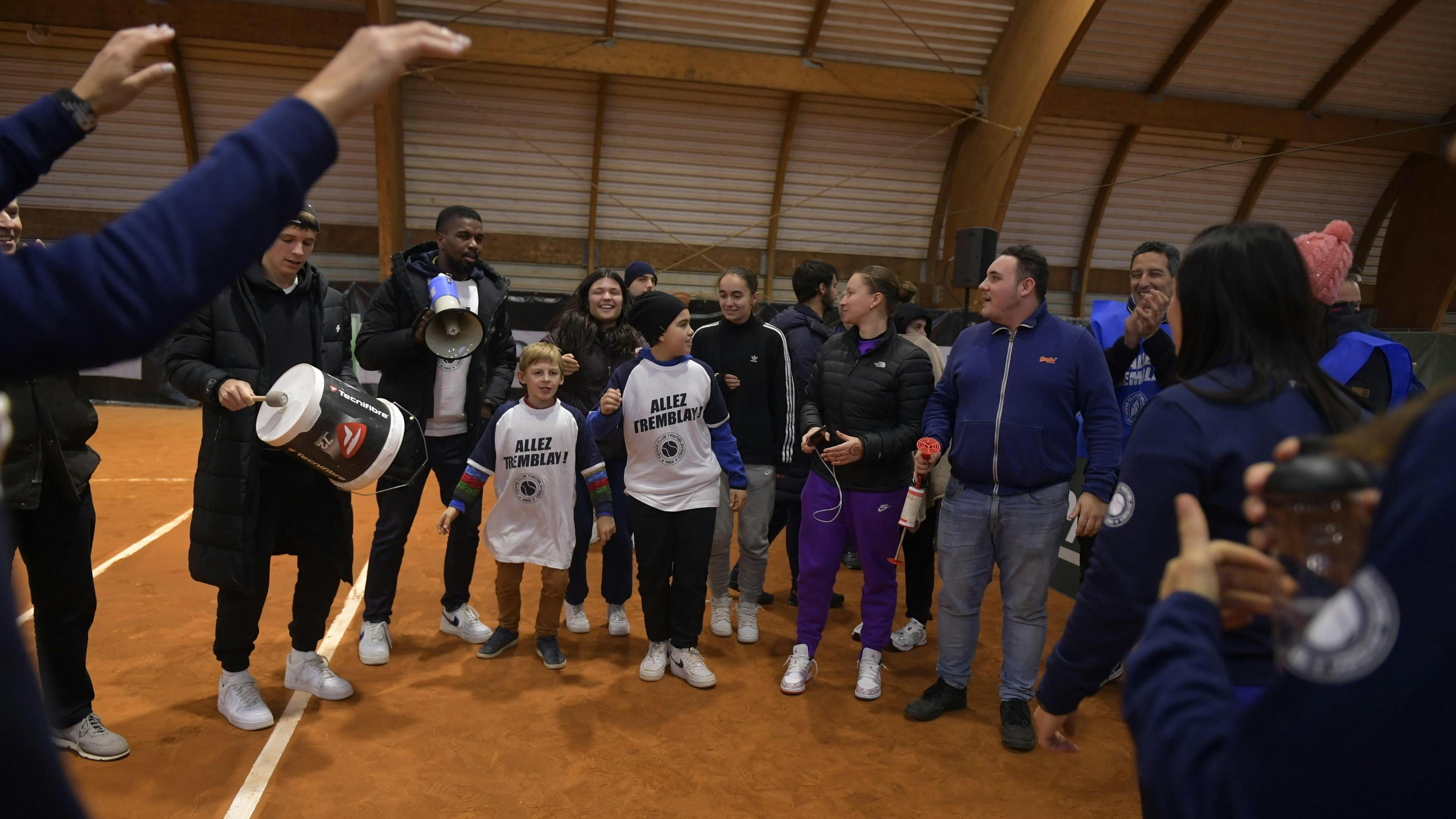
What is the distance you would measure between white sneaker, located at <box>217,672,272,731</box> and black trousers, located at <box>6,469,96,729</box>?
20.4 inches

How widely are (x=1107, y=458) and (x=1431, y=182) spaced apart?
17.2 m

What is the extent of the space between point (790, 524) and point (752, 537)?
92 cm

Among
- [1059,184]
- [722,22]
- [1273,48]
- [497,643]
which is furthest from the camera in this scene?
[1059,184]

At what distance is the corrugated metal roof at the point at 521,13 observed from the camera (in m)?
12.3

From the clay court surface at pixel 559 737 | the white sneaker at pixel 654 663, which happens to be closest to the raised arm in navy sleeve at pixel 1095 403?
the clay court surface at pixel 559 737

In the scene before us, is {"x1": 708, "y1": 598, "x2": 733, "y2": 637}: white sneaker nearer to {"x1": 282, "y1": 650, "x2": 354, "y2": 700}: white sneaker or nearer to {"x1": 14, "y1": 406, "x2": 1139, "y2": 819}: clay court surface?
{"x1": 14, "y1": 406, "x2": 1139, "y2": 819}: clay court surface

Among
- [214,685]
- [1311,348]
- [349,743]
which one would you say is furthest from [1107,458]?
[214,685]

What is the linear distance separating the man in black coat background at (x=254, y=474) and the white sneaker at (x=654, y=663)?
1642mm

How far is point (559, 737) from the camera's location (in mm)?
4020

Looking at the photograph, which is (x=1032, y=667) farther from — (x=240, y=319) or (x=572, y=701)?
(x=240, y=319)

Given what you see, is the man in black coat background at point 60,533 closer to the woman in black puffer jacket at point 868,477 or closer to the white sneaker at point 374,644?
the white sneaker at point 374,644

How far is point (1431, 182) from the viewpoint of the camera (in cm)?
1612

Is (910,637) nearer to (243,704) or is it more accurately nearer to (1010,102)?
(243,704)

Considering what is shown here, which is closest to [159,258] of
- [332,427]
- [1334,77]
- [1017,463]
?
[332,427]
